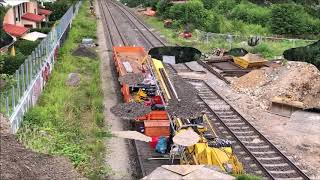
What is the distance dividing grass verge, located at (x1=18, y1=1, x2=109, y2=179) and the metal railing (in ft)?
1.23

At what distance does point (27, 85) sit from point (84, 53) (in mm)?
16249

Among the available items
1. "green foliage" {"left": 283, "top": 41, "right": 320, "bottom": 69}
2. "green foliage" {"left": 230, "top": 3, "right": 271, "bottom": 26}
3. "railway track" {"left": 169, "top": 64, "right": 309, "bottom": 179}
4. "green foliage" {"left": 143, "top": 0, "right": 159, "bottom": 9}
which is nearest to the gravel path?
"railway track" {"left": 169, "top": 64, "right": 309, "bottom": 179}

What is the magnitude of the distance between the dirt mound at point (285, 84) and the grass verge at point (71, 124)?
8158 millimetres

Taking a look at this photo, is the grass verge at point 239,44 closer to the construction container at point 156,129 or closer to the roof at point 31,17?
the roof at point 31,17

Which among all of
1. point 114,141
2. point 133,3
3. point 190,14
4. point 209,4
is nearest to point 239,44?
point 190,14

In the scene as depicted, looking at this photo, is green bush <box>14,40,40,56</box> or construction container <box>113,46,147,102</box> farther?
green bush <box>14,40,40,56</box>

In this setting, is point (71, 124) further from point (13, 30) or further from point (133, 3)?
point (133, 3)

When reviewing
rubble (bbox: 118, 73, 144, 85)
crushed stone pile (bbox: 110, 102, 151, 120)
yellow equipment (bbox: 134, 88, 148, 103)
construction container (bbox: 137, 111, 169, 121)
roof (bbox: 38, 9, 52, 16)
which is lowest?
construction container (bbox: 137, 111, 169, 121)

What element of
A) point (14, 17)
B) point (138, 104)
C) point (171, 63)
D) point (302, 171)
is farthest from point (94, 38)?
point (302, 171)

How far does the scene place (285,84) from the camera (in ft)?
84.3

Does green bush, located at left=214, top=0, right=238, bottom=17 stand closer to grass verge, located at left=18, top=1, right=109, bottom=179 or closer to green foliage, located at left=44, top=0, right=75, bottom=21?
green foliage, located at left=44, top=0, right=75, bottom=21


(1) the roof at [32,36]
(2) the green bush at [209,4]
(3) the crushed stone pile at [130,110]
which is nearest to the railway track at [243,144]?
(3) the crushed stone pile at [130,110]

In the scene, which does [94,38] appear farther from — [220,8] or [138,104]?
[138,104]

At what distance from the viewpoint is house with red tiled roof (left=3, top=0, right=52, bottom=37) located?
33.9 metres
